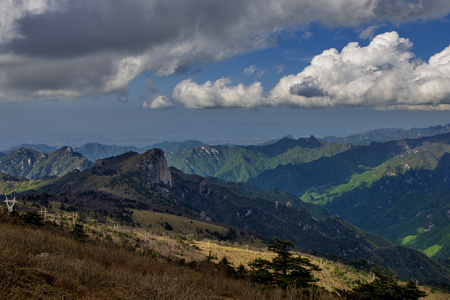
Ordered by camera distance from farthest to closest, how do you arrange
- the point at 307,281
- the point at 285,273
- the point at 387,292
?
the point at 285,273
the point at 307,281
the point at 387,292

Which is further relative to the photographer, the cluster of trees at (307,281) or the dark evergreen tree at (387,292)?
the cluster of trees at (307,281)

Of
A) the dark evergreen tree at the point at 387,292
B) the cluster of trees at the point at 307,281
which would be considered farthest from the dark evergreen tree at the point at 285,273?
the dark evergreen tree at the point at 387,292

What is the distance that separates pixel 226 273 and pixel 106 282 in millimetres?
22820

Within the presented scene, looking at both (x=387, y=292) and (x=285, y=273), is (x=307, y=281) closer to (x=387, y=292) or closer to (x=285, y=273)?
(x=285, y=273)

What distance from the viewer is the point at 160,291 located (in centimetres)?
1598

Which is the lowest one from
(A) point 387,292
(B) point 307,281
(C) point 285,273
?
(B) point 307,281

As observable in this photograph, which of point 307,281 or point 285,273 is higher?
point 285,273

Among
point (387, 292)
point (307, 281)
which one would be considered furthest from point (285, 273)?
point (387, 292)

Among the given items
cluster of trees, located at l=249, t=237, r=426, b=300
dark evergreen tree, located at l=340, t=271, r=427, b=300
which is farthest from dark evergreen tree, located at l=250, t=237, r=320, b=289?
dark evergreen tree, located at l=340, t=271, r=427, b=300

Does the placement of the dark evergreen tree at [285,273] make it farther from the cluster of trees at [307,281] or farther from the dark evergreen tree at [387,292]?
the dark evergreen tree at [387,292]

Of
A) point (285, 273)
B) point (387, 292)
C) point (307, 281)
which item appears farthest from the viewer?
point (285, 273)

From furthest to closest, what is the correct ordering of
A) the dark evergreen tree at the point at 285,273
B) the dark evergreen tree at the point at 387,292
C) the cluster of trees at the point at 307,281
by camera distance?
the dark evergreen tree at the point at 285,273 < the cluster of trees at the point at 307,281 < the dark evergreen tree at the point at 387,292

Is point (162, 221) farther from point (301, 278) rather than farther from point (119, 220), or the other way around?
point (301, 278)

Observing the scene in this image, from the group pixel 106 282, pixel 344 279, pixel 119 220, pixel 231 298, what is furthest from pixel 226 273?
pixel 119 220
